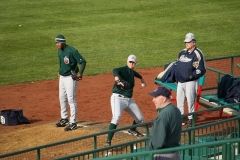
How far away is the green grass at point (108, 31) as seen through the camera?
69.4 ft

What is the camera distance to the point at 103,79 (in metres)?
19.4

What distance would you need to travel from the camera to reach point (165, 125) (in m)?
8.38

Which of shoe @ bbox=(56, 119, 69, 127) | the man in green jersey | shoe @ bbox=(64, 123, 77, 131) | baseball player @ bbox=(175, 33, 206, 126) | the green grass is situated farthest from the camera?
the green grass

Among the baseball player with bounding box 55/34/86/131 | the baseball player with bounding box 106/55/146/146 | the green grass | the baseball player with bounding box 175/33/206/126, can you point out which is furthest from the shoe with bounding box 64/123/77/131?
the green grass

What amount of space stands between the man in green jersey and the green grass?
11497 mm

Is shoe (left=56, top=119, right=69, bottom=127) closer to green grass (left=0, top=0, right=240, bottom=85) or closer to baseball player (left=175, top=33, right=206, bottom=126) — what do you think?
baseball player (left=175, top=33, right=206, bottom=126)

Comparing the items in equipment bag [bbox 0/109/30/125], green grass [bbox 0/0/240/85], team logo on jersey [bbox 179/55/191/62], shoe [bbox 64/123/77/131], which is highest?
green grass [bbox 0/0/240/85]

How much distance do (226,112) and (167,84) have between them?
1.70 m

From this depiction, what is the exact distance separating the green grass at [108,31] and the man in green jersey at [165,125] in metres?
11.5

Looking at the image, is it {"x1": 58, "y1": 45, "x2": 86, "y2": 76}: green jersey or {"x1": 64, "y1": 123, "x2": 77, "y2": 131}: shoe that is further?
{"x1": 64, "y1": 123, "x2": 77, "y2": 131}: shoe

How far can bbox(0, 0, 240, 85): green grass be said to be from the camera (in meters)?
21.1

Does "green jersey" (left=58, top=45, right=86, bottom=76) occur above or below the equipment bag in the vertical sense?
above

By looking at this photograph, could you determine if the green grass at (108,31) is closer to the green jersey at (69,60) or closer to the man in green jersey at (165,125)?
the green jersey at (69,60)

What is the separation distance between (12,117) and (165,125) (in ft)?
26.2
